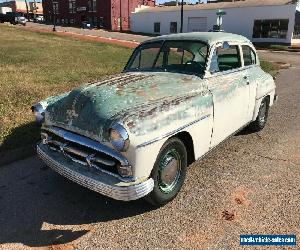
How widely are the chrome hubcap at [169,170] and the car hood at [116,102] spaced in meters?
0.57

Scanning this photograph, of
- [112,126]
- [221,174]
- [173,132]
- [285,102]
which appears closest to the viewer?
[112,126]

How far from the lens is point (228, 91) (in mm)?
4773

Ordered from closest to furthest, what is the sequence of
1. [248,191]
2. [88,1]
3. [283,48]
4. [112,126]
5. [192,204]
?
[112,126] → [192,204] → [248,191] → [283,48] → [88,1]

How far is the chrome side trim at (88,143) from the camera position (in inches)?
131

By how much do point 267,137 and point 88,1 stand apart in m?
57.2

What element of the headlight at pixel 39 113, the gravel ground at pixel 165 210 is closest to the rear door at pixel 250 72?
the gravel ground at pixel 165 210

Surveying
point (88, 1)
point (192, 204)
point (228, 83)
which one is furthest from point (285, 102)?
point (88, 1)

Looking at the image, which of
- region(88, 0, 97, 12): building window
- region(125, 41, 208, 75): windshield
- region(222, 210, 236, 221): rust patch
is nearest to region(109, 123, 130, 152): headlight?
region(222, 210, 236, 221): rust patch

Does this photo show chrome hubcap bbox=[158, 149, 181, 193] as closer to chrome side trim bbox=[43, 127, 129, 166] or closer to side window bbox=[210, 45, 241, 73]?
chrome side trim bbox=[43, 127, 129, 166]

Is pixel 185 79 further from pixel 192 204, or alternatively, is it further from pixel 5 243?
pixel 5 243

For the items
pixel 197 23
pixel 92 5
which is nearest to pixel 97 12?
pixel 92 5

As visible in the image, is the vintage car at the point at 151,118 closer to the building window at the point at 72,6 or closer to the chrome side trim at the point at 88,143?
the chrome side trim at the point at 88,143

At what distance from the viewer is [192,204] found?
398 cm

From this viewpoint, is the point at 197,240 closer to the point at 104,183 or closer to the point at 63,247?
the point at 104,183
